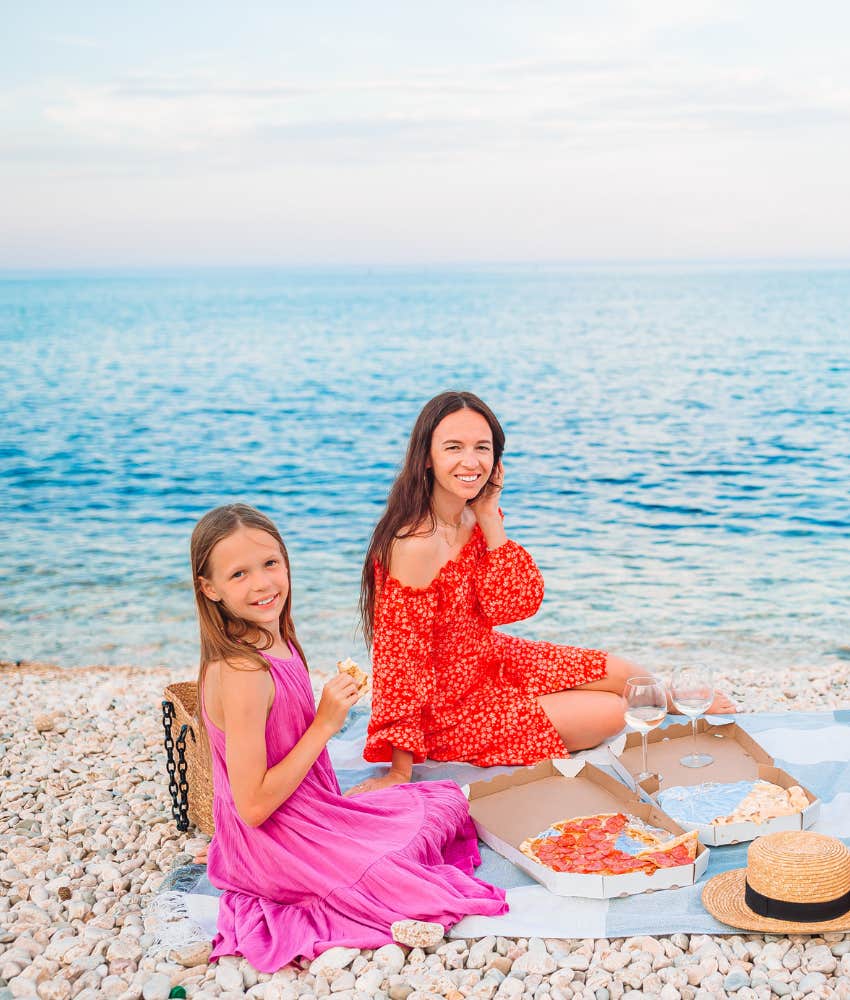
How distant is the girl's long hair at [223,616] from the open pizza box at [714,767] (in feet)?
5.92

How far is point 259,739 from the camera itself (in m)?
3.49

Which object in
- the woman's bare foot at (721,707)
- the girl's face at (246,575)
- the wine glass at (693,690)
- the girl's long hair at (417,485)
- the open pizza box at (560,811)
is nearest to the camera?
the girl's face at (246,575)

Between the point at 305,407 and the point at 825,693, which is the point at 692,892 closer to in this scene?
the point at 825,693

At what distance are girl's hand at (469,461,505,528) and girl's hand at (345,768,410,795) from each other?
1.23 m

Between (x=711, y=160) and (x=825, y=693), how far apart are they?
149ft

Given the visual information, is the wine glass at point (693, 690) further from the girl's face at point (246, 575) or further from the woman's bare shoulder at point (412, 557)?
the girl's face at point (246, 575)

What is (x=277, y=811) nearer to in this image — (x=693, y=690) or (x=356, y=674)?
(x=356, y=674)

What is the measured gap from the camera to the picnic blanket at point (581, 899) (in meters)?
3.53

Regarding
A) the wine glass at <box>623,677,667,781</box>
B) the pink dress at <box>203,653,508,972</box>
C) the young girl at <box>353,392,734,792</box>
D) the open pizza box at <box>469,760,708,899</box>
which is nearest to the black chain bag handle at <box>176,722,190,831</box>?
the pink dress at <box>203,653,508,972</box>

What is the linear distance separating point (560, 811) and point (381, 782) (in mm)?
836

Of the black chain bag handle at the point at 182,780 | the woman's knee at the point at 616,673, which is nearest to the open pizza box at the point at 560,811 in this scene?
the woman's knee at the point at 616,673

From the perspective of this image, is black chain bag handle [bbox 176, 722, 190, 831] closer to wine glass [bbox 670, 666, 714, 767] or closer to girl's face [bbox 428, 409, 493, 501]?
girl's face [bbox 428, 409, 493, 501]

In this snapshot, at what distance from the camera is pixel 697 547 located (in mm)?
13180

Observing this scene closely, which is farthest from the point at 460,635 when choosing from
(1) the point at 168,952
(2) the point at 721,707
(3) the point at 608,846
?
(1) the point at 168,952
